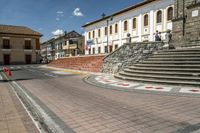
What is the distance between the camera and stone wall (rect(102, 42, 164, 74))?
610 inches

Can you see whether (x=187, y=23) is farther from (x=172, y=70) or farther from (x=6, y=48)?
(x=6, y=48)

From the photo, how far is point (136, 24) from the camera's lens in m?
30.3

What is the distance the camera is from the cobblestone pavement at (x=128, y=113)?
4.32m

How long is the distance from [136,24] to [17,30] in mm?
34008

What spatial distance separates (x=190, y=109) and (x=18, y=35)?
49944 mm

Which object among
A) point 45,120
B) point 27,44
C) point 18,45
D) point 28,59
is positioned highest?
point 27,44

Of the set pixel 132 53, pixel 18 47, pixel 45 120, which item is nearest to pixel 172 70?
pixel 132 53

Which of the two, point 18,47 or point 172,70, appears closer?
point 172,70

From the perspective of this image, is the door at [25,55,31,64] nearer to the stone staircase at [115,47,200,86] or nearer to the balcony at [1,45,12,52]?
the balcony at [1,45,12,52]

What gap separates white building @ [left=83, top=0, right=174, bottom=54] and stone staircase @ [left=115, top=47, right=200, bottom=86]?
13339 mm

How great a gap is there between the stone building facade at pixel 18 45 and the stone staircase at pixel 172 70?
42175 millimetres

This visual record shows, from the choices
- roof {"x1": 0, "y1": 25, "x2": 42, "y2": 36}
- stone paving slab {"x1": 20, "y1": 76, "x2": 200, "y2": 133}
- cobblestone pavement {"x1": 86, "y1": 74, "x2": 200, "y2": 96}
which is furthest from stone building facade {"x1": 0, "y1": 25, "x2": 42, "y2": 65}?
stone paving slab {"x1": 20, "y1": 76, "x2": 200, "y2": 133}

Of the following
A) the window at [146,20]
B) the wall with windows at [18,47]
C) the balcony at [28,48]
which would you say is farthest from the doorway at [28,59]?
the window at [146,20]

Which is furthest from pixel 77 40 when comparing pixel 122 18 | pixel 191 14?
pixel 191 14
